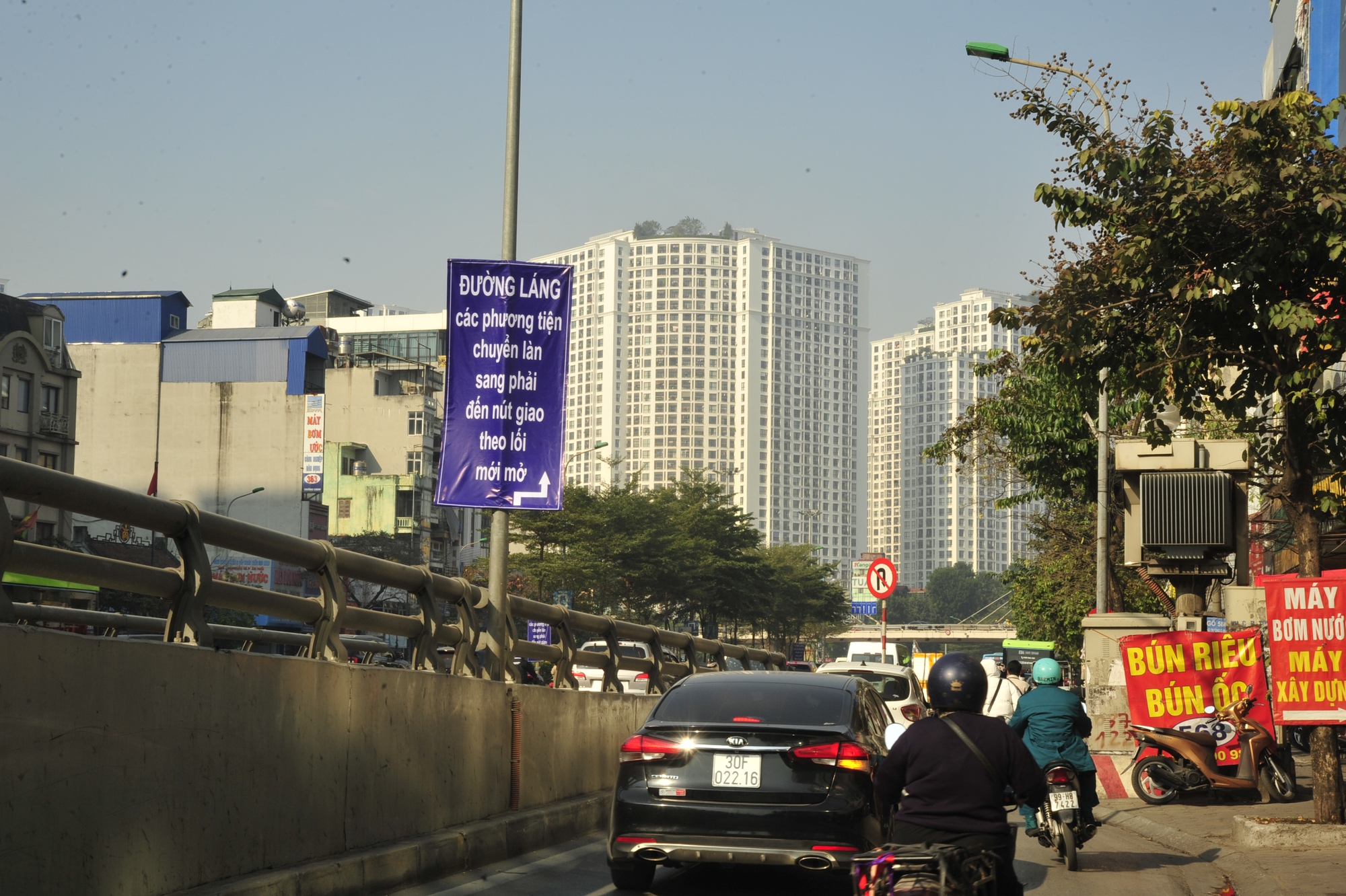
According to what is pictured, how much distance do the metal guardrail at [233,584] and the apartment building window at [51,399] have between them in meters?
46.4

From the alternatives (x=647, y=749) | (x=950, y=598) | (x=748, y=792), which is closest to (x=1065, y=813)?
(x=748, y=792)

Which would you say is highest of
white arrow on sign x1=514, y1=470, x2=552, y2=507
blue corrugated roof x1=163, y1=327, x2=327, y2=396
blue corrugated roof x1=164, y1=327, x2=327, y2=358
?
blue corrugated roof x1=164, y1=327, x2=327, y2=358

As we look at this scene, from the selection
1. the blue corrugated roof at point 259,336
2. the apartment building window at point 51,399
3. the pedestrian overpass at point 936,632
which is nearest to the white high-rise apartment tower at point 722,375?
the pedestrian overpass at point 936,632

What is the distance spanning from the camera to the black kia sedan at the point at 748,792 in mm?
7891

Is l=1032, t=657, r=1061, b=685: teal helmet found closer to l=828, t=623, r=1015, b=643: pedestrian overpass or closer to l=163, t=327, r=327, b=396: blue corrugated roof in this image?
l=163, t=327, r=327, b=396: blue corrugated roof

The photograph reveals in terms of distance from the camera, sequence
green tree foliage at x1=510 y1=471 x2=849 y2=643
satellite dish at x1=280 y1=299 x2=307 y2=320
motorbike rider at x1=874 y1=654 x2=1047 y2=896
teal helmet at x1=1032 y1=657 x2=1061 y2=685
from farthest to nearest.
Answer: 1. satellite dish at x1=280 y1=299 x2=307 y2=320
2. green tree foliage at x1=510 y1=471 x2=849 y2=643
3. teal helmet at x1=1032 y1=657 x2=1061 y2=685
4. motorbike rider at x1=874 y1=654 x2=1047 y2=896

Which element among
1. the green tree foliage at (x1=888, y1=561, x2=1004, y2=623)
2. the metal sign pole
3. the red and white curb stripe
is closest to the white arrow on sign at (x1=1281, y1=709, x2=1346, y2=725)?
the red and white curb stripe

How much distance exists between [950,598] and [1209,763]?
6771 inches

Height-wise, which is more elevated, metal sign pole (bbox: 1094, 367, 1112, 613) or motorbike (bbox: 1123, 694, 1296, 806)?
metal sign pole (bbox: 1094, 367, 1112, 613)

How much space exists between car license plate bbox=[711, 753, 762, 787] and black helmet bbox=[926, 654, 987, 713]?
8.73 feet

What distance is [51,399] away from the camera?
53750 millimetres

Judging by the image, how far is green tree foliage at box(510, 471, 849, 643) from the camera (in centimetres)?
5994

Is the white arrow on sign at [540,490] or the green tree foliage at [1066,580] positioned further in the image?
the green tree foliage at [1066,580]

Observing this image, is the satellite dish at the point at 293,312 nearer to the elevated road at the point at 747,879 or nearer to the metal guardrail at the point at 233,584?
the metal guardrail at the point at 233,584
